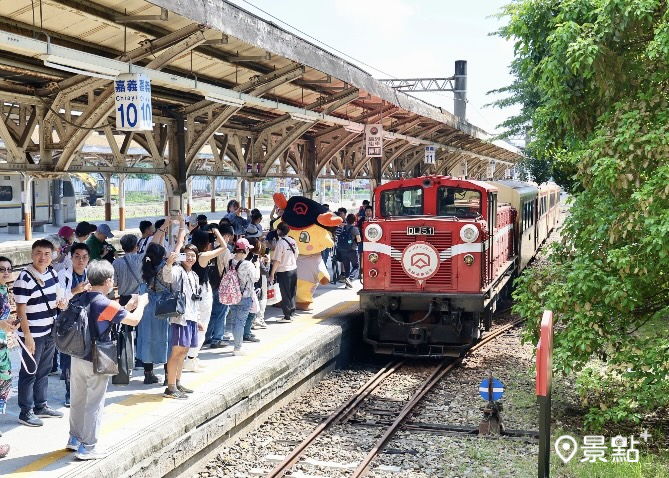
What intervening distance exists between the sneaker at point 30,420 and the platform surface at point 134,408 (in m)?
0.06

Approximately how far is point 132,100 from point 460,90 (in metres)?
Result: 35.9

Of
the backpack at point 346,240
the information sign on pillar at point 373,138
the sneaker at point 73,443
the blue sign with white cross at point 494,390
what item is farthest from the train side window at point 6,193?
the sneaker at point 73,443

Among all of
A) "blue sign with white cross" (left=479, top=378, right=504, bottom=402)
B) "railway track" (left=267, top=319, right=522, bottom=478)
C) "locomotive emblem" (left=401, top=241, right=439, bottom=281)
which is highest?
"locomotive emblem" (left=401, top=241, right=439, bottom=281)

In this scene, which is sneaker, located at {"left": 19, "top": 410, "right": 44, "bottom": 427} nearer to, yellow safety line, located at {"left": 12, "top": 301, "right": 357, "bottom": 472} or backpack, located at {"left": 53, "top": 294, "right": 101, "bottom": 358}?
yellow safety line, located at {"left": 12, "top": 301, "right": 357, "bottom": 472}

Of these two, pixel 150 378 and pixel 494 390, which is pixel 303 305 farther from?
pixel 494 390

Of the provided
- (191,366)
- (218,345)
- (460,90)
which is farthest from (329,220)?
(460,90)

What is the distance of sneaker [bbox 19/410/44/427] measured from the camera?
7.06m

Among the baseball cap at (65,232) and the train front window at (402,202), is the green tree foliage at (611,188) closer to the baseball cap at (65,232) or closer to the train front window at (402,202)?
the train front window at (402,202)

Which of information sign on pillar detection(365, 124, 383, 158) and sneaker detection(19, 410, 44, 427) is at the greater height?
information sign on pillar detection(365, 124, 383, 158)

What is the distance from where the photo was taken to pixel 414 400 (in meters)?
10.1

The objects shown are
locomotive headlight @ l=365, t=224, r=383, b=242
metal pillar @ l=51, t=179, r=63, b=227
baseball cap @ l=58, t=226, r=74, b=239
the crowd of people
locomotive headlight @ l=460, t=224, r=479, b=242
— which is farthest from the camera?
metal pillar @ l=51, t=179, r=63, b=227

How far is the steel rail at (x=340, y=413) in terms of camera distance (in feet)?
24.9

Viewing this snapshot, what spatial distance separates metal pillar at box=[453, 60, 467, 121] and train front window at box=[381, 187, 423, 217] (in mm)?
31647

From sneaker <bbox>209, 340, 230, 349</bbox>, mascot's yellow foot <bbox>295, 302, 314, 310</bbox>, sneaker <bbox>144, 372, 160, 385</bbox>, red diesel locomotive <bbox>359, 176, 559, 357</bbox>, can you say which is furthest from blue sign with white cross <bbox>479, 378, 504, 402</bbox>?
mascot's yellow foot <bbox>295, 302, 314, 310</bbox>
